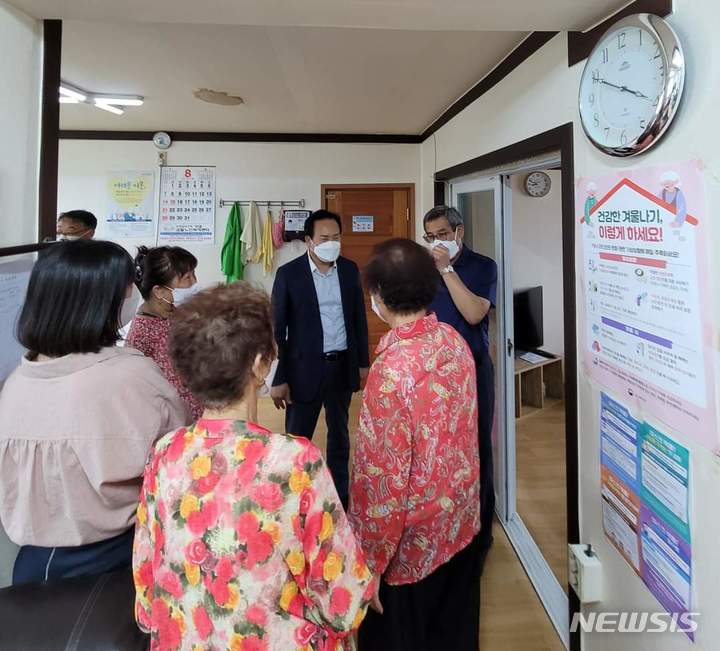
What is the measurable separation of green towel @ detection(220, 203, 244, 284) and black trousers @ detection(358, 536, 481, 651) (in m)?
3.21

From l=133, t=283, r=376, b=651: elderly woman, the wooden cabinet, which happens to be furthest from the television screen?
l=133, t=283, r=376, b=651: elderly woman

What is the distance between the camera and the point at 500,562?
2.04 m

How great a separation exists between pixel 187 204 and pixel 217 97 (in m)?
1.35

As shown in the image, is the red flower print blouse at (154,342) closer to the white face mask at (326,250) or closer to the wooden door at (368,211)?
the white face mask at (326,250)

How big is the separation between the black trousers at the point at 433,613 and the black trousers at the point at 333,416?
1.05 metres

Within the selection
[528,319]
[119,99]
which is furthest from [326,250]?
[528,319]

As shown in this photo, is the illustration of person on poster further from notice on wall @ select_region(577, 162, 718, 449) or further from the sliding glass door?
the sliding glass door

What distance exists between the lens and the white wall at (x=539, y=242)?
3.74 metres

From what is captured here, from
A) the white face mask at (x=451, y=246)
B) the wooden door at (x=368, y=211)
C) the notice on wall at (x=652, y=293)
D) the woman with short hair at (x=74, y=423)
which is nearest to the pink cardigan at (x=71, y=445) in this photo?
the woman with short hair at (x=74, y=423)

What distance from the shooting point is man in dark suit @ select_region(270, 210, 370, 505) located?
2.23 meters

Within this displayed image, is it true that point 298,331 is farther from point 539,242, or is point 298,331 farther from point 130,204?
point 130,204

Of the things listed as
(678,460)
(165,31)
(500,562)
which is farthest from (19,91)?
(500,562)

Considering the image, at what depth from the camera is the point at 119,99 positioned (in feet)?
9.49

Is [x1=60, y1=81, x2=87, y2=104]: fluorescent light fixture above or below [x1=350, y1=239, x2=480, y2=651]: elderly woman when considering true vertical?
above
